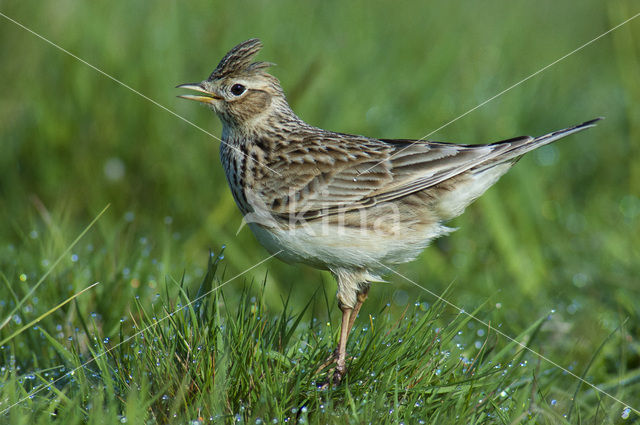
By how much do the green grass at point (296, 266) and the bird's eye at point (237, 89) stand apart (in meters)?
1.02

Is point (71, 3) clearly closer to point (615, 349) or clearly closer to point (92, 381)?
point (92, 381)

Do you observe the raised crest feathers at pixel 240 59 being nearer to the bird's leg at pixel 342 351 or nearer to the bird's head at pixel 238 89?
the bird's head at pixel 238 89

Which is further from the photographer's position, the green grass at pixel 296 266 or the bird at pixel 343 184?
the bird at pixel 343 184

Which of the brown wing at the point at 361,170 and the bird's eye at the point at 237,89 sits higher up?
the bird's eye at the point at 237,89

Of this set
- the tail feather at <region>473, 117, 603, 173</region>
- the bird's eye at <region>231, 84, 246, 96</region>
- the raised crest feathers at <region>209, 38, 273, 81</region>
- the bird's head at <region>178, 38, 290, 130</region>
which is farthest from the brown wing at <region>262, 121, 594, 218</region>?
the raised crest feathers at <region>209, 38, 273, 81</region>

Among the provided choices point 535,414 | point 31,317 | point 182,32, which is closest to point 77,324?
point 31,317

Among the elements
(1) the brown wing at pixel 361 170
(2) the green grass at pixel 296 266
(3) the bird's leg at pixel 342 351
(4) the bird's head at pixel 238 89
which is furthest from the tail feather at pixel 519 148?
(4) the bird's head at pixel 238 89

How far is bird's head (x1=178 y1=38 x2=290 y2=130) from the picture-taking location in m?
4.70

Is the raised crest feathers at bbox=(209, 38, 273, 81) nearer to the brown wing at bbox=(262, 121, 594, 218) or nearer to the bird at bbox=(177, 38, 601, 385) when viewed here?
the bird at bbox=(177, 38, 601, 385)

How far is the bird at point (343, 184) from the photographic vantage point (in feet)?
13.6

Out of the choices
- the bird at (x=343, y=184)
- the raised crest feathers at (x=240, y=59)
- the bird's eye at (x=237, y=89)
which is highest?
the raised crest feathers at (x=240, y=59)

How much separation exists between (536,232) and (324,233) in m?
3.33

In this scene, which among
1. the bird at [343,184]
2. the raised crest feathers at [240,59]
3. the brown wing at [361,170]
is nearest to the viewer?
the bird at [343,184]

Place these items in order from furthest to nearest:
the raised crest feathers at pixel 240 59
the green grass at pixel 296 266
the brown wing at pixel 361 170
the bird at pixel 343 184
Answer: the raised crest feathers at pixel 240 59 → the brown wing at pixel 361 170 → the bird at pixel 343 184 → the green grass at pixel 296 266
